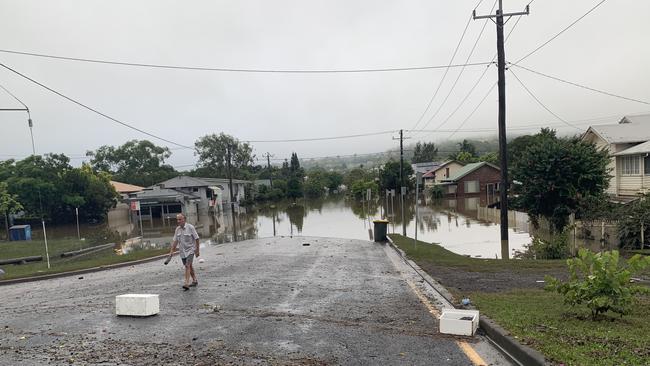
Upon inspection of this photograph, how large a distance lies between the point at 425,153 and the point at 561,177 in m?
128

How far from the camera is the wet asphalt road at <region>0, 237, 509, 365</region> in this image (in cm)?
553

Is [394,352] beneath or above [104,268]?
above

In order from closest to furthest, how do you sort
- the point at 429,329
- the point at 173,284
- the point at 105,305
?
the point at 429,329, the point at 105,305, the point at 173,284

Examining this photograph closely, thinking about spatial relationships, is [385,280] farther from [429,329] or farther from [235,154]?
[235,154]

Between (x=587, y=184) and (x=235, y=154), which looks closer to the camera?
(x=587, y=184)

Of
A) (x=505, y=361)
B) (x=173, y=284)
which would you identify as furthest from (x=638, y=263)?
(x=173, y=284)

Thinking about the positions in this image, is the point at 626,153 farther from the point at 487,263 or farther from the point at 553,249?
the point at 487,263

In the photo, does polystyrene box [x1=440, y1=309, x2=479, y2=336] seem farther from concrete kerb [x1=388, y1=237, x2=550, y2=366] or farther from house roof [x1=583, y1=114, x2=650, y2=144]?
house roof [x1=583, y1=114, x2=650, y2=144]

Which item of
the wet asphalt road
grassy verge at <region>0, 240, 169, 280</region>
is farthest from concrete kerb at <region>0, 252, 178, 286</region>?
the wet asphalt road

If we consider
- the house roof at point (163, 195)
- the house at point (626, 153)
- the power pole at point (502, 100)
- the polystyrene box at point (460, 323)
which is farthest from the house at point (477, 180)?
the polystyrene box at point (460, 323)

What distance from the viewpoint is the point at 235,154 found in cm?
11200

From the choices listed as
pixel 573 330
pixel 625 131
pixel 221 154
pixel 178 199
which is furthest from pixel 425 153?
pixel 573 330

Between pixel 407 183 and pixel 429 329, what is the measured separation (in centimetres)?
7848

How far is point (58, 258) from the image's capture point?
23.2m
